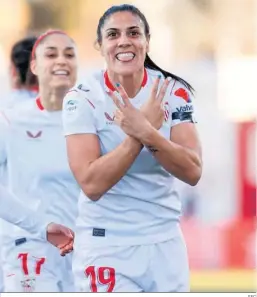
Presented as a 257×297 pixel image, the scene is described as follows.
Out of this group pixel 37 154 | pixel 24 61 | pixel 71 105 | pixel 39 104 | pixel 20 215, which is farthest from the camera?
pixel 24 61

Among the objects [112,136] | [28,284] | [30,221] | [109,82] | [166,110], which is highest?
[109,82]

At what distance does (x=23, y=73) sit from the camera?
619 cm

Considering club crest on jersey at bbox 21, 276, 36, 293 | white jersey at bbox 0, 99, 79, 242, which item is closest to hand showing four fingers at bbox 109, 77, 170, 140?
white jersey at bbox 0, 99, 79, 242

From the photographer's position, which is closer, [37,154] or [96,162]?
[96,162]

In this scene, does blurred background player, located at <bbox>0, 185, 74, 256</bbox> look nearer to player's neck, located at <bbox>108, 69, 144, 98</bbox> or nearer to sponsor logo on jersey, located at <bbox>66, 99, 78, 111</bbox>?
sponsor logo on jersey, located at <bbox>66, 99, 78, 111</bbox>

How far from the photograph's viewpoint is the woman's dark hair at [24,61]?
241 inches

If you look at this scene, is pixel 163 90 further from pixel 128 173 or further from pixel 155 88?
pixel 128 173

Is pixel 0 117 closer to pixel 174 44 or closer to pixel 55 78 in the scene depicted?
pixel 55 78

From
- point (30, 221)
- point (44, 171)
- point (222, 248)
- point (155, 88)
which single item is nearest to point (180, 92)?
point (155, 88)

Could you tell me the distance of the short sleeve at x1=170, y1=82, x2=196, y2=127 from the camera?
4234 mm

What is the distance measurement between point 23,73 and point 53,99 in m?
0.85

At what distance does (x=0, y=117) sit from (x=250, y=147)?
7935 millimetres

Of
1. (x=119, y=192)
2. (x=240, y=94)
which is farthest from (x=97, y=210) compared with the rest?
(x=240, y=94)

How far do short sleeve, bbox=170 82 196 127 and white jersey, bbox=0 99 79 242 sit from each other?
1.06m
